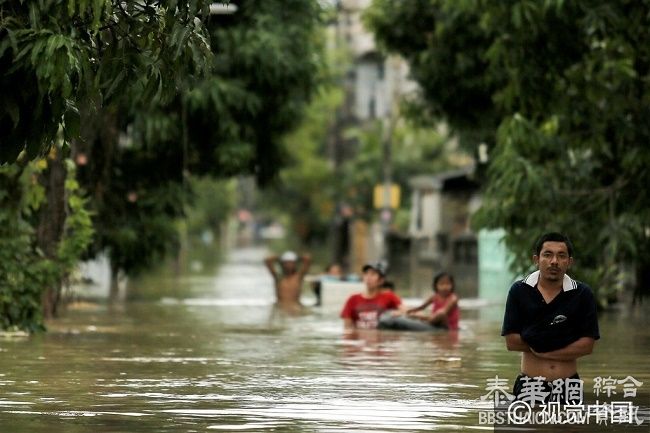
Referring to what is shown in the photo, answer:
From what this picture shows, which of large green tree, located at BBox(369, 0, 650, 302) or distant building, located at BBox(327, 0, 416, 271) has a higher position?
distant building, located at BBox(327, 0, 416, 271)

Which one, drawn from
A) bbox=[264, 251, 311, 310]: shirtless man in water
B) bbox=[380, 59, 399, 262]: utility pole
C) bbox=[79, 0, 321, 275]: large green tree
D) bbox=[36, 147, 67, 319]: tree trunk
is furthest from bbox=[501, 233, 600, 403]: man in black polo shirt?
bbox=[380, 59, 399, 262]: utility pole

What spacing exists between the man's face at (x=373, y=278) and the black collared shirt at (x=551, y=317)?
40.7 ft

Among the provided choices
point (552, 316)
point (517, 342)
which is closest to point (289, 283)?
point (517, 342)

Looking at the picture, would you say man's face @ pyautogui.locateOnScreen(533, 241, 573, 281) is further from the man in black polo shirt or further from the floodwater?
the floodwater

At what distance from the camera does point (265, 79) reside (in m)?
34.4

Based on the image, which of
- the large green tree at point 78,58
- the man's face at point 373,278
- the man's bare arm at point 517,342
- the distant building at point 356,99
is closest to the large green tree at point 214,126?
the man's face at point 373,278

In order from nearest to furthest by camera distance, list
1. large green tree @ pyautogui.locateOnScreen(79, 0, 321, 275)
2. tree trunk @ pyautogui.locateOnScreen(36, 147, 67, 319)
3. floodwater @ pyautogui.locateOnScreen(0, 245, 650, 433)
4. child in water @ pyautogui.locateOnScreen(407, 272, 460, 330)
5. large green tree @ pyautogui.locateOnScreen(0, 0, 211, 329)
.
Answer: large green tree @ pyautogui.locateOnScreen(0, 0, 211, 329) < floodwater @ pyautogui.locateOnScreen(0, 245, 650, 433) < child in water @ pyautogui.locateOnScreen(407, 272, 460, 330) < tree trunk @ pyautogui.locateOnScreen(36, 147, 67, 319) < large green tree @ pyautogui.locateOnScreen(79, 0, 321, 275)

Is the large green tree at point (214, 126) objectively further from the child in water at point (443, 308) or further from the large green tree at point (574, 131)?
the child in water at point (443, 308)

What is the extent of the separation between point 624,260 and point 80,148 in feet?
29.5

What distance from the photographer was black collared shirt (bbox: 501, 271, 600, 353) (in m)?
11.8

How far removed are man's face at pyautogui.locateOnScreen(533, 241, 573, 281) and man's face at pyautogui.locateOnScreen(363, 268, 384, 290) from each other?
12533 mm

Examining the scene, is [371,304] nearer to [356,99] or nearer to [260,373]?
[260,373]

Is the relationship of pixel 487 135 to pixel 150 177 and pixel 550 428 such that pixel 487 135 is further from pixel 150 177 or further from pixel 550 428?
pixel 550 428

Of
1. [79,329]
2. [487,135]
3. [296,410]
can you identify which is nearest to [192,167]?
[487,135]
